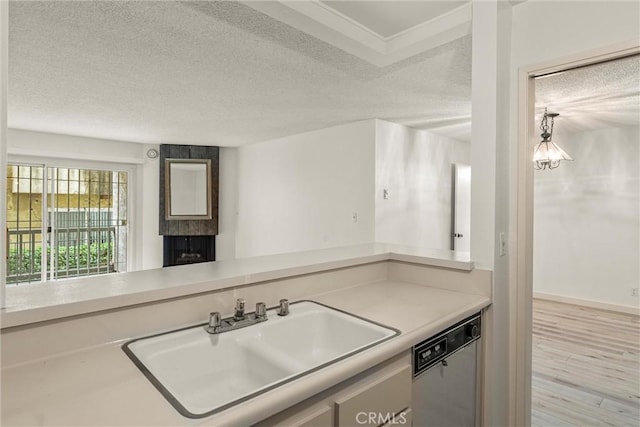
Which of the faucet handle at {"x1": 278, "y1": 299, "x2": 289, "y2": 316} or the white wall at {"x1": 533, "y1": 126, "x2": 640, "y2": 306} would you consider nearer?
the faucet handle at {"x1": 278, "y1": 299, "x2": 289, "y2": 316}

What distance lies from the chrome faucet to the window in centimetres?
500

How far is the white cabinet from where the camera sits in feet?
2.93

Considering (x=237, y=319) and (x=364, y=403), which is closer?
(x=364, y=403)

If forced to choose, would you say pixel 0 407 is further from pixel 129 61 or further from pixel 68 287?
pixel 129 61

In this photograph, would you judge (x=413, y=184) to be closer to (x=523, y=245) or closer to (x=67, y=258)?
(x=523, y=245)

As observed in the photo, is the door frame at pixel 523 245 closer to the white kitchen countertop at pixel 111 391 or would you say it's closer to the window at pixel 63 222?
the white kitchen countertop at pixel 111 391

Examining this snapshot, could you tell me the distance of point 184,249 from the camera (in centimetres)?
631

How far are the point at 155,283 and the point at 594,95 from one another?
3.91 metres

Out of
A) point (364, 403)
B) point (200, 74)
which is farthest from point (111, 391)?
point (200, 74)

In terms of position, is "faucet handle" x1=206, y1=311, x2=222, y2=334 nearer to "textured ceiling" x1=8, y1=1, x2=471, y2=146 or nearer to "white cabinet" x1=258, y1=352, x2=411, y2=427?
"white cabinet" x1=258, y1=352, x2=411, y2=427

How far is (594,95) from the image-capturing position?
10.7 ft

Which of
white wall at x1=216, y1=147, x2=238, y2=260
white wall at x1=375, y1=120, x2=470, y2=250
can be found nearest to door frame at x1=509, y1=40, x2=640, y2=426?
white wall at x1=375, y1=120, x2=470, y2=250

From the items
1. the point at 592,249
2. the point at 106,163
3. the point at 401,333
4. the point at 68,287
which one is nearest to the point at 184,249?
the point at 106,163

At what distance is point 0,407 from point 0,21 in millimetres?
962
